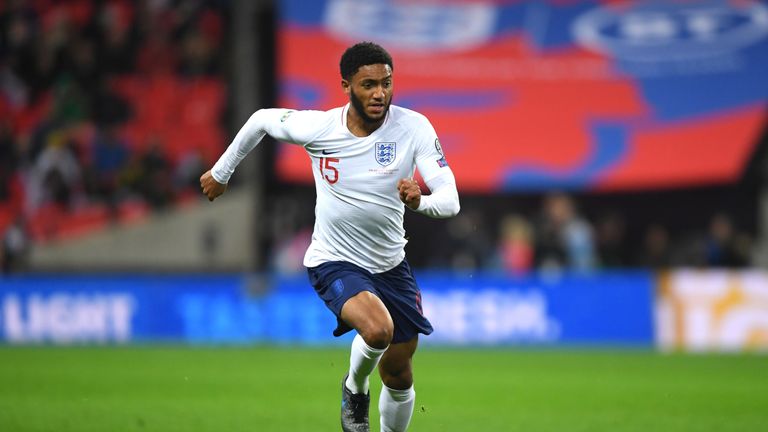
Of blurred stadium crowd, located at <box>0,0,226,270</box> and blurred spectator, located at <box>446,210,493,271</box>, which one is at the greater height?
blurred stadium crowd, located at <box>0,0,226,270</box>

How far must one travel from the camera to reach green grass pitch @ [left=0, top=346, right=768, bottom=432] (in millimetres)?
8172

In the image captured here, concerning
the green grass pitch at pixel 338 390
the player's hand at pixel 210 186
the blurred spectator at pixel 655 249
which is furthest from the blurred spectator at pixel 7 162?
the player's hand at pixel 210 186

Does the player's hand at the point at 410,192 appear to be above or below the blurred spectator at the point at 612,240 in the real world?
above

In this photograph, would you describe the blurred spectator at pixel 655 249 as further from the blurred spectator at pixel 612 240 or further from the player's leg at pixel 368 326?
the player's leg at pixel 368 326

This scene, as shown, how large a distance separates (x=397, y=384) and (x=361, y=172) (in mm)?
1300

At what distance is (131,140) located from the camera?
2155cm

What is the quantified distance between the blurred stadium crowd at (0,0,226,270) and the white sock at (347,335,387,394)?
46.3 feet

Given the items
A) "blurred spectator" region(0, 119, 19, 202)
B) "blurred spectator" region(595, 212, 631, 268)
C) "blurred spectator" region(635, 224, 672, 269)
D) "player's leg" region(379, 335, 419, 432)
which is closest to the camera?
"player's leg" region(379, 335, 419, 432)

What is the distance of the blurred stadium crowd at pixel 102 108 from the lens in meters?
20.6

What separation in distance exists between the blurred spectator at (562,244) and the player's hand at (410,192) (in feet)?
37.5

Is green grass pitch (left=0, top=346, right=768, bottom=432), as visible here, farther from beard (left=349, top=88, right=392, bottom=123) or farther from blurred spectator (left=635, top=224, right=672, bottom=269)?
blurred spectator (left=635, top=224, right=672, bottom=269)

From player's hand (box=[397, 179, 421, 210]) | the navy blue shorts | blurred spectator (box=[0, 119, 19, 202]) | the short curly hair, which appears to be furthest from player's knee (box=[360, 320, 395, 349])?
blurred spectator (box=[0, 119, 19, 202])

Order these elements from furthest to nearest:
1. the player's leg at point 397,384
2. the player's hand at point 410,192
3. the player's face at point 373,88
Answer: the player's leg at point 397,384
the player's face at point 373,88
the player's hand at point 410,192

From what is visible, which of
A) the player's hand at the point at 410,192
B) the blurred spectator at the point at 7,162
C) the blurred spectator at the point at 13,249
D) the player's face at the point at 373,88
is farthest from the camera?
the blurred spectator at the point at 7,162
